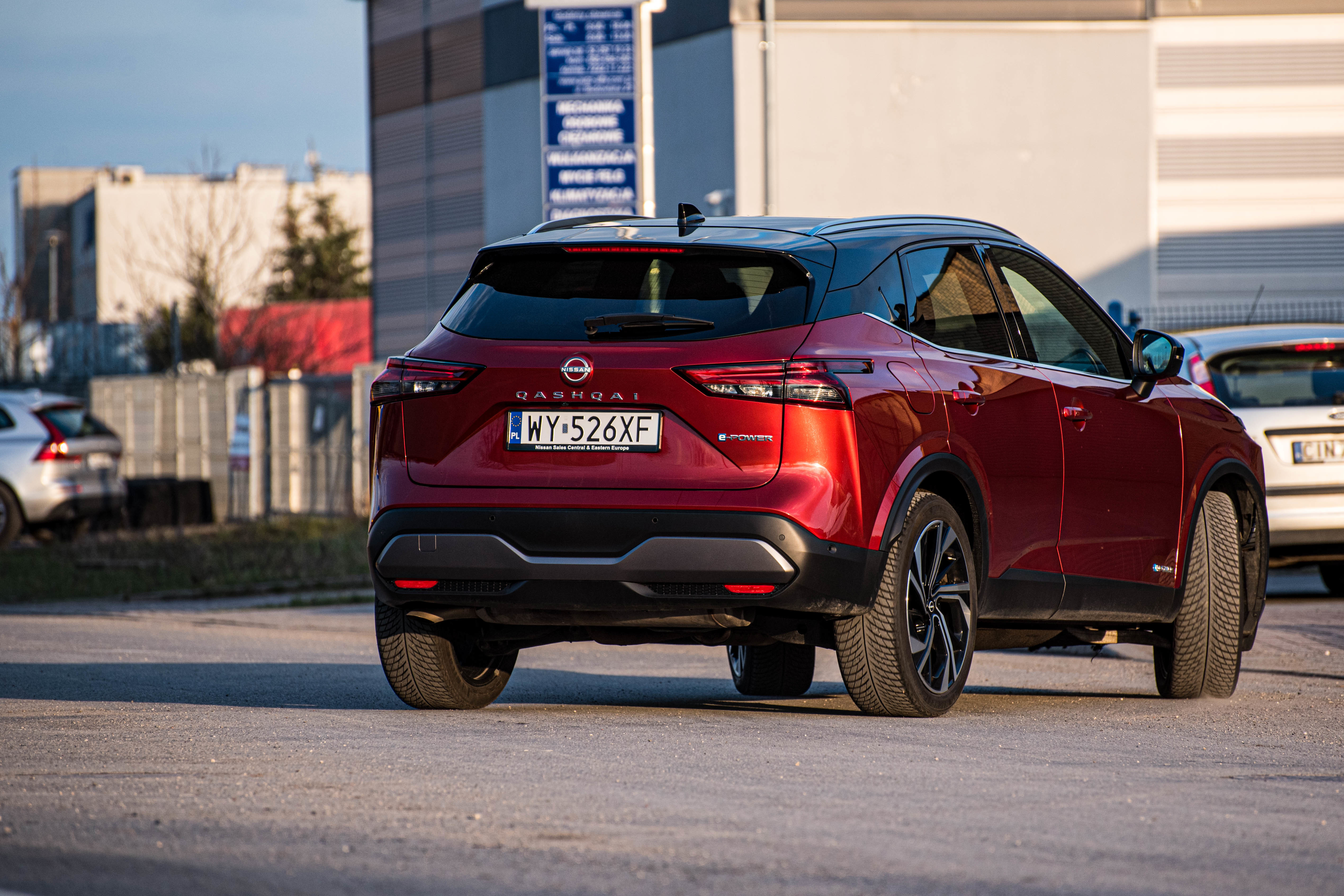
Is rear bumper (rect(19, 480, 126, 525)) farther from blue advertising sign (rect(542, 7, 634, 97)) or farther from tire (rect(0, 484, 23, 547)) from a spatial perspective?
blue advertising sign (rect(542, 7, 634, 97))

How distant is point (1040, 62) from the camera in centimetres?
3588

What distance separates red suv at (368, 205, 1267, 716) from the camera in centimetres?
626

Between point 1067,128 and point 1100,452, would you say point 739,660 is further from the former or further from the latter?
point 1067,128

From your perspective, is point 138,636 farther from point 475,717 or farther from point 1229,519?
point 1229,519

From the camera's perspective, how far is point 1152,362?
7.99 meters

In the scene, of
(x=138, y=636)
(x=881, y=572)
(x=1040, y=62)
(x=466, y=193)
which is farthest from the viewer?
(x=466, y=193)

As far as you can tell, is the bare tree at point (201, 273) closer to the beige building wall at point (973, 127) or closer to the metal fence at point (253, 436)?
the metal fence at point (253, 436)

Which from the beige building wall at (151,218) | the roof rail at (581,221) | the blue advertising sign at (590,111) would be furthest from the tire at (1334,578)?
the beige building wall at (151,218)

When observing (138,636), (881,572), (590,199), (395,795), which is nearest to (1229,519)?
(881,572)

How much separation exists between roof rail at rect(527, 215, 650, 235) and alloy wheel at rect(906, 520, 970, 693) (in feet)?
5.38

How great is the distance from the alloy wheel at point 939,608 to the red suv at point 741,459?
11mm

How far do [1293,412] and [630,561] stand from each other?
710cm

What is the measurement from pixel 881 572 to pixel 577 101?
16.9 m

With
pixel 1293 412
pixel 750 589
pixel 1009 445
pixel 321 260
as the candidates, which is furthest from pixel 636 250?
pixel 321 260
